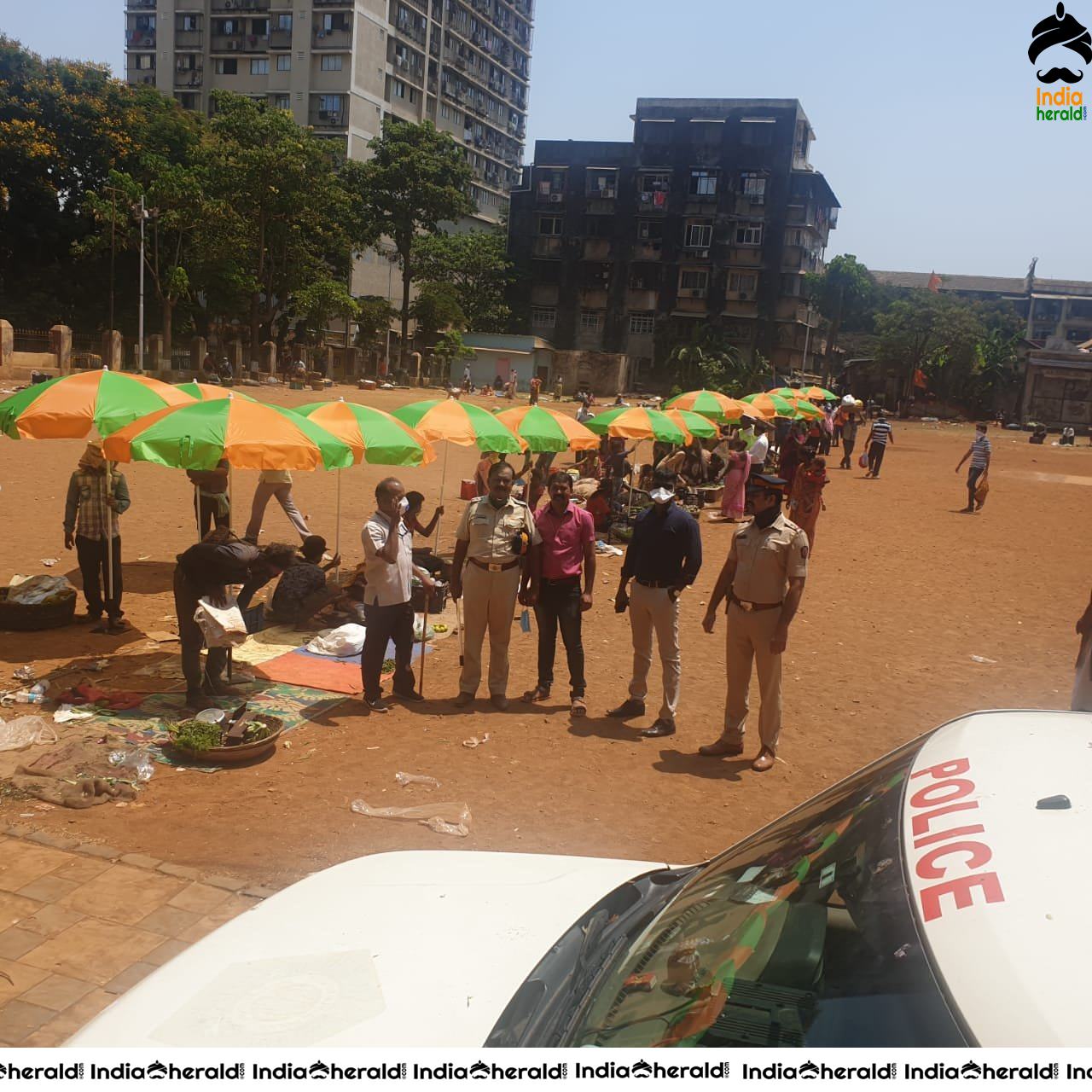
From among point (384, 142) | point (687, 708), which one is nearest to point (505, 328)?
point (384, 142)

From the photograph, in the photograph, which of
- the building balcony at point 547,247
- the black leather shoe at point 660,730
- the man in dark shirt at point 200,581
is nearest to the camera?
the man in dark shirt at point 200,581

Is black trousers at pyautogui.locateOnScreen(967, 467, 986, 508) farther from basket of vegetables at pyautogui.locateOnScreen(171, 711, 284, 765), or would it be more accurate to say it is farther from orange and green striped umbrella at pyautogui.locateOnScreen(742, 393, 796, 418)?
basket of vegetables at pyautogui.locateOnScreen(171, 711, 284, 765)

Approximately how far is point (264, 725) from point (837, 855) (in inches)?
198

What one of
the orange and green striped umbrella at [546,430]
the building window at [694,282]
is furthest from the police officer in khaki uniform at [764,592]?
the building window at [694,282]

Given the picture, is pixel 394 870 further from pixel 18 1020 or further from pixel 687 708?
pixel 687 708

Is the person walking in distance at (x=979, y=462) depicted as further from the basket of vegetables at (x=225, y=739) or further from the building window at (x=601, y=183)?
the building window at (x=601, y=183)

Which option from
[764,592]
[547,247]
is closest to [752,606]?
[764,592]

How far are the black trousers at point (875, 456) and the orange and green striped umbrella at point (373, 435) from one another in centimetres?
2176

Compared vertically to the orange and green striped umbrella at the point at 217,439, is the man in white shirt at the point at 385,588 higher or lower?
lower

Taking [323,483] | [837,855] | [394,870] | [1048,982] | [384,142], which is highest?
[384,142]

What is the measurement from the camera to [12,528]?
13.2 m

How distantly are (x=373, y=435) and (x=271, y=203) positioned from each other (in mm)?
37212

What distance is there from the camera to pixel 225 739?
21.3 ft

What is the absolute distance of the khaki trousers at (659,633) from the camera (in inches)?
286
